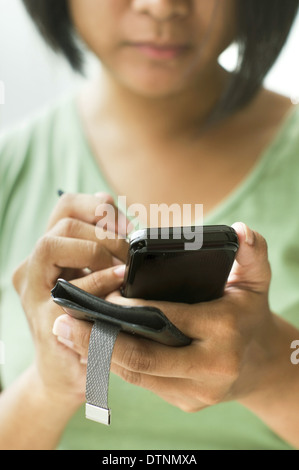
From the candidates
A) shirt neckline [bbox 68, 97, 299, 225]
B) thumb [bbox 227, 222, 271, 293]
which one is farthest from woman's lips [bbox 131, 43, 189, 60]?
thumb [bbox 227, 222, 271, 293]

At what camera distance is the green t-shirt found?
0.57 m

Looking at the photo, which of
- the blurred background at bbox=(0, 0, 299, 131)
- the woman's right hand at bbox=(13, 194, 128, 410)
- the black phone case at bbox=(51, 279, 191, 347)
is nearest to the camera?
the black phone case at bbox=(51, 279, 191, 347)

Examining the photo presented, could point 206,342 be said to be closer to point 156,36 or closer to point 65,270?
point 65,270

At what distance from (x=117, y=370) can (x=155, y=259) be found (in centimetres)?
10

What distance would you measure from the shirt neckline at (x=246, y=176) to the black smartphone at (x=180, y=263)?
208 millimetres

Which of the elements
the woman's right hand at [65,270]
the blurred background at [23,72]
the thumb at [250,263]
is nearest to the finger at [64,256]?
the woman's right hand at [65,270]

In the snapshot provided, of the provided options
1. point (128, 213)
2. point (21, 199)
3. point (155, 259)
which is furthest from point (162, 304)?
point (21, 199)

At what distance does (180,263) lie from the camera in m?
0.37

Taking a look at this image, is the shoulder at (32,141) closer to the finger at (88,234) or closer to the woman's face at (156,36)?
the woman's face at (156,36)

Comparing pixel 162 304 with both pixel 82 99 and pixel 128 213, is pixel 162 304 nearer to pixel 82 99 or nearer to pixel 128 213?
pixel 128 213

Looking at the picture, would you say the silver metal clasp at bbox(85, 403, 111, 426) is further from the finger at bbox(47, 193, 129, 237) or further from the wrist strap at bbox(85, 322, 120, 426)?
the finger at bbox(47, 193, 129, 237)

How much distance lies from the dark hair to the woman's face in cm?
2

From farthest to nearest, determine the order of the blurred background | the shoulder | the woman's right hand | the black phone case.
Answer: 1. the blurred background
2. the shoulder
3. the woman's right hand
4. the black phone case

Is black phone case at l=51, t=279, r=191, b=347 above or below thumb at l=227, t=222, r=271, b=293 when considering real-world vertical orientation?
below
